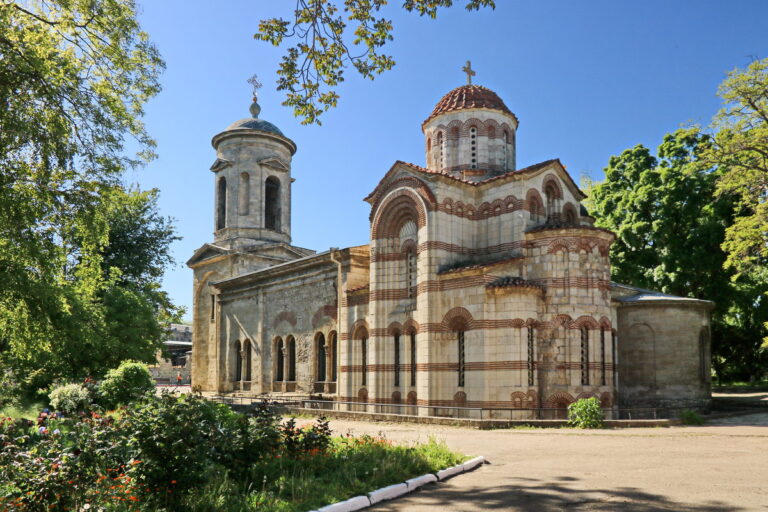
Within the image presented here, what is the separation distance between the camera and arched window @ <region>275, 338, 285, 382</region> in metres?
28.7

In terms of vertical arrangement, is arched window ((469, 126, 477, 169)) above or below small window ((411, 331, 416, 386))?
above

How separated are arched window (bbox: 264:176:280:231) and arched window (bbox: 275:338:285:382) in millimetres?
8837

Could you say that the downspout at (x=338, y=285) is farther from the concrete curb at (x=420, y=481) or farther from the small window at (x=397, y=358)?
the concrete curb at (x=420, y=481)

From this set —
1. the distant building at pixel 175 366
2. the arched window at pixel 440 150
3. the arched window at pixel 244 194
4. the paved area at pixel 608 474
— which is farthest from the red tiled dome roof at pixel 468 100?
the distant building at pixel 175 366

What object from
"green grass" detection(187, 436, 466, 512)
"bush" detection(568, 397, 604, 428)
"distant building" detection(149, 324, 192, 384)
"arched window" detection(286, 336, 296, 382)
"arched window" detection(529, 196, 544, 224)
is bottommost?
"distant building" detection(149, 324, 192, 384)

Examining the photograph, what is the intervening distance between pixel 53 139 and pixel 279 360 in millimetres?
19197

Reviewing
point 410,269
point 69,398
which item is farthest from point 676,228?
point 69,398

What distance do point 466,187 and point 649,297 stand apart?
26.6 ft

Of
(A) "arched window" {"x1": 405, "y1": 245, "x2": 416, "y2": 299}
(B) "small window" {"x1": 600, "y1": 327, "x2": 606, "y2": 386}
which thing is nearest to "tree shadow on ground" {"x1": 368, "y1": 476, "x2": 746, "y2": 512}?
(B) "small window" {"x1": 600, "y1": 327, "x2": 606, "y2": 386}

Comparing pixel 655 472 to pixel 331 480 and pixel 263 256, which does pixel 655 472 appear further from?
pixel 263 256

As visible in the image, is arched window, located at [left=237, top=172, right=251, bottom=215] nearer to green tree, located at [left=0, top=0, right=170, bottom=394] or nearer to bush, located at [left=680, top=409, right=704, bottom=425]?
green tree, located at [left=0, top=0, right=170, bottom=394]

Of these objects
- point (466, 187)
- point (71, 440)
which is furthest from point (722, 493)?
point (466, 187)

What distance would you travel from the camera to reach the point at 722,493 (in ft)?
26.9

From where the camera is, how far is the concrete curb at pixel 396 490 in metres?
7.74
